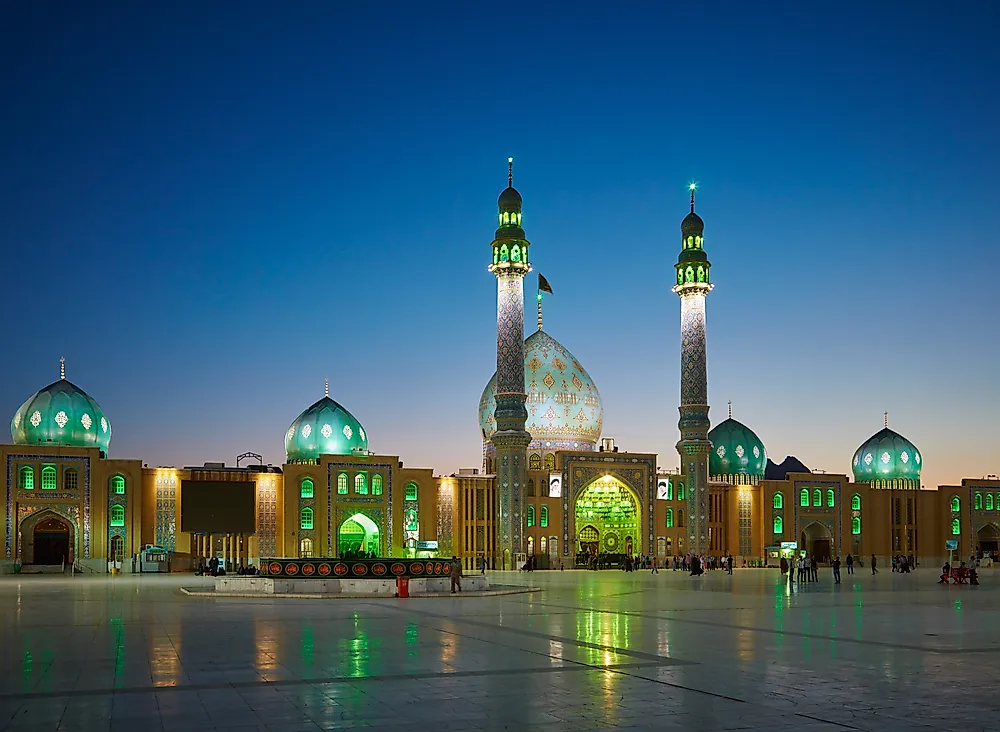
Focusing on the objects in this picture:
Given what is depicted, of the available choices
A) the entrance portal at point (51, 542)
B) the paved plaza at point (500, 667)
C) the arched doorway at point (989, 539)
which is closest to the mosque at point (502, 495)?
the entrance portal at point (51, 542)

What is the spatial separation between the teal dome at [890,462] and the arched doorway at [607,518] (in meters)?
17.2

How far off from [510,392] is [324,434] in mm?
10112

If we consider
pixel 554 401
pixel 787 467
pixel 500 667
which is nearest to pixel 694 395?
pixel 554 401

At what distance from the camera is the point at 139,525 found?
5053 centimetres

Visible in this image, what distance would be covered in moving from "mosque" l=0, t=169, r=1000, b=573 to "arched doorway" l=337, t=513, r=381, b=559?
9 cm

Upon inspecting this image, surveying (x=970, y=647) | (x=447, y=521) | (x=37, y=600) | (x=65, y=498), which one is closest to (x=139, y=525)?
(x=65, y=498)

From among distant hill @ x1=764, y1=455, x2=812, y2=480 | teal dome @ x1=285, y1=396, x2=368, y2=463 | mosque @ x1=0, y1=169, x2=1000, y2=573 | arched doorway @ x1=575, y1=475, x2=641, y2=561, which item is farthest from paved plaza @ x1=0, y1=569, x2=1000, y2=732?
distant hill @ x1=764, y1=455, x2=812, y2=480

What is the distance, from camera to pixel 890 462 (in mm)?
68125

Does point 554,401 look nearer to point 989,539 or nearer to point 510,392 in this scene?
point 510,392

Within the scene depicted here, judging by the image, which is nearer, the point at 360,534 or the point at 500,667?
the point at 500,667

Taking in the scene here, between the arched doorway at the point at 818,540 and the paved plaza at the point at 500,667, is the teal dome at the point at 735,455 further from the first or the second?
the paved plaza at the point at 500,667

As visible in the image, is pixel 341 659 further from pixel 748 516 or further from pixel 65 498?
pixel 748 516

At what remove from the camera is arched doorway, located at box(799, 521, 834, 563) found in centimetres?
6406

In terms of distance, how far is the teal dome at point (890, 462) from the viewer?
68125 mm
